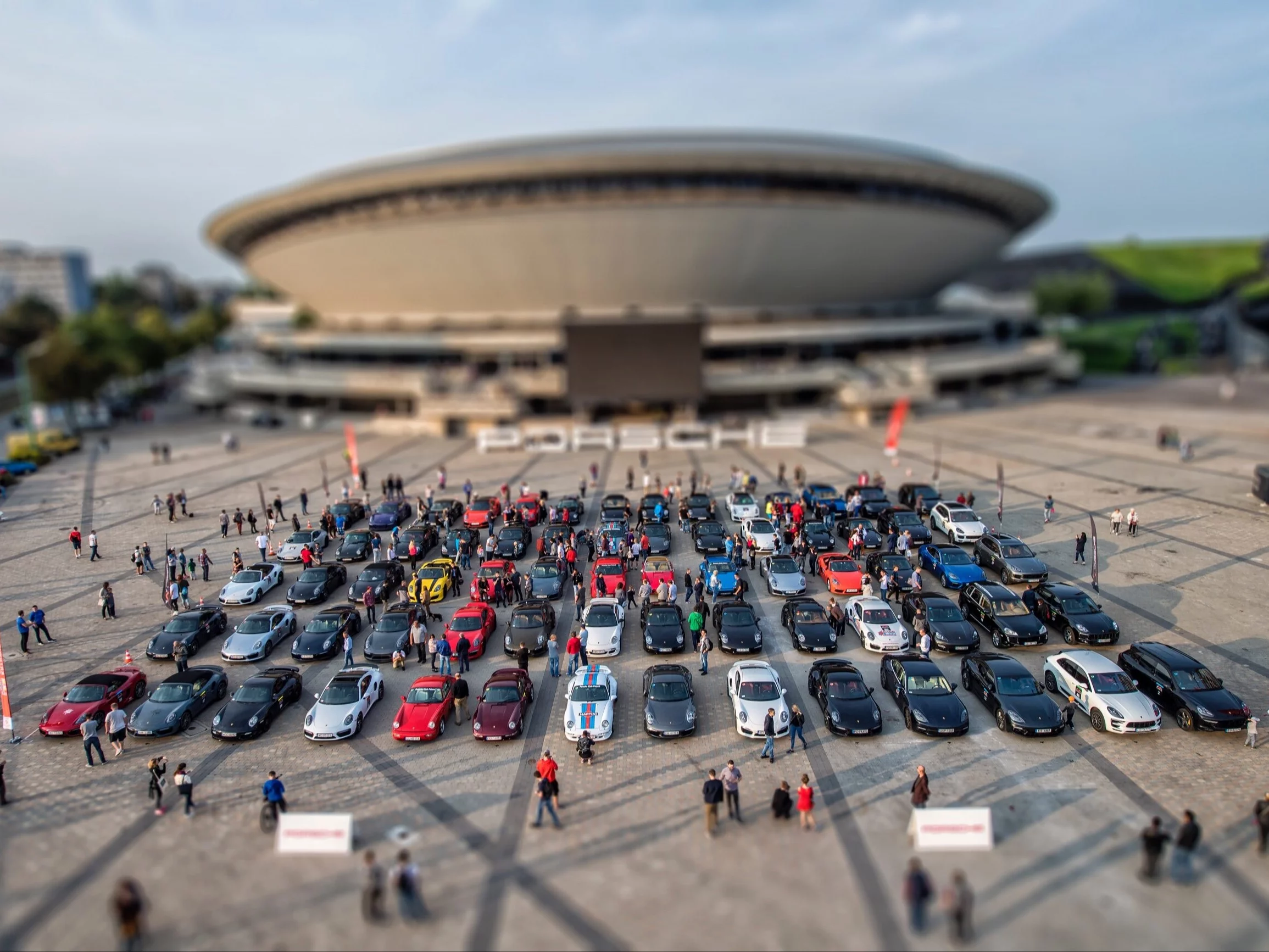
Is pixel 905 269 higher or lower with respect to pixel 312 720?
higher

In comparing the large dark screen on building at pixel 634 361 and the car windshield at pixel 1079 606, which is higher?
the large dark screen on building at pixel 634 361

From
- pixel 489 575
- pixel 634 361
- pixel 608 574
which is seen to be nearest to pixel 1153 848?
Result: pixel 608 574

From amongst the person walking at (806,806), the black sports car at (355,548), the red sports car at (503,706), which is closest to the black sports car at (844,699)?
the person walking at (806,806)

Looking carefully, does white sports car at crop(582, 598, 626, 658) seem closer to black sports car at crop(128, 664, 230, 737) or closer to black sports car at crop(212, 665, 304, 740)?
black sports car at crop(212, 665, 304, 740)

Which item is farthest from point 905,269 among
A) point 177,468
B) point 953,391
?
point 177,468

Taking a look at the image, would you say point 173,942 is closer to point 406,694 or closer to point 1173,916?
point 406,694

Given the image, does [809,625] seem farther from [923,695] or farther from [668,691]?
[668,691]

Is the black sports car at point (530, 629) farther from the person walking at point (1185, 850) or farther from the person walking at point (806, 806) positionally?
the person walking at point (1185, 850)
